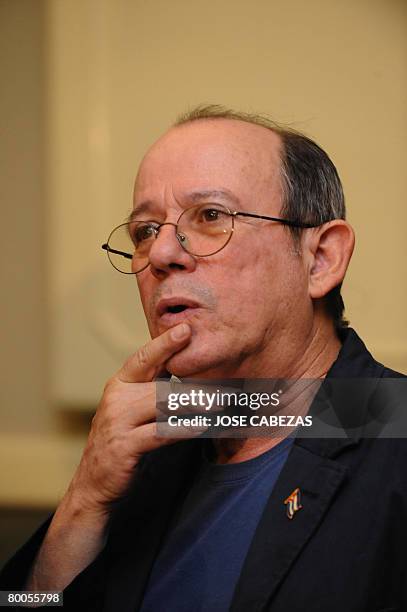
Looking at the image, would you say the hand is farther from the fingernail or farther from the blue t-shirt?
the blue t-shirt

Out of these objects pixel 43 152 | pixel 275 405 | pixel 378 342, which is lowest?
pixel 275 405

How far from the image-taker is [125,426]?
36.1 inches

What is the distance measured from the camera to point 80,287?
138 centimetres

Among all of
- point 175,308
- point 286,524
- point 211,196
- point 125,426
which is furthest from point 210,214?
point 286,524

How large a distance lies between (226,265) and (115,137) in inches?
22.2

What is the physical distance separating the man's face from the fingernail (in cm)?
2

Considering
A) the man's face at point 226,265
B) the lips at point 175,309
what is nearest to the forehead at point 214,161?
the man's face at point 226,265

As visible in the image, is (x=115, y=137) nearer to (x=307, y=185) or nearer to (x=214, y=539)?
(x=307, y=185)

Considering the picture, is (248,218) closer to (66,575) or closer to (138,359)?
(138,359)

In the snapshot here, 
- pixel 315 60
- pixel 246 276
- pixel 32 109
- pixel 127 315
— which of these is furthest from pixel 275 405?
pixel 32 109

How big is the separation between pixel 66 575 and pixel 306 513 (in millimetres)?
384

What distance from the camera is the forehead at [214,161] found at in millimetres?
947

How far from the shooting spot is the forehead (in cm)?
95

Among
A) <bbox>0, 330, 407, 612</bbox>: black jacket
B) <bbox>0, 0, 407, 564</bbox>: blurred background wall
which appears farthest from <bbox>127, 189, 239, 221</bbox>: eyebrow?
<bbox>0, 0, 407, 564</bbox>: blurred background wall
